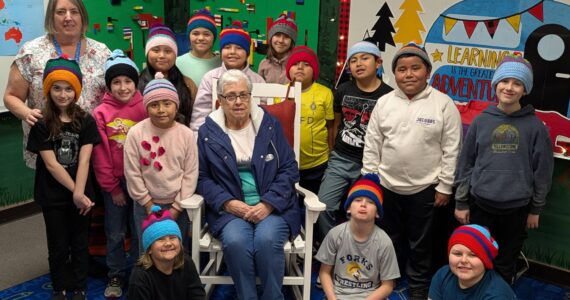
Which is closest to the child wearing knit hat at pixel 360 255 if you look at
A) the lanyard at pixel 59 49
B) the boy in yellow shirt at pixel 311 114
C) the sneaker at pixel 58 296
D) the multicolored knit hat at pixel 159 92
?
the boy in yellow shirt at pixel 311 114

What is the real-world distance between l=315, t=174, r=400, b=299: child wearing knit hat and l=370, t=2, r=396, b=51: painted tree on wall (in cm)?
135

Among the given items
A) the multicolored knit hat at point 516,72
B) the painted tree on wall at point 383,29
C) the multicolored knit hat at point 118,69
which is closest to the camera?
the multicolored knit hat at point 516,72

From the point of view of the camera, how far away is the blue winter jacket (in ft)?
8.59

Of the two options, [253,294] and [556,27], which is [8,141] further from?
[556,27]

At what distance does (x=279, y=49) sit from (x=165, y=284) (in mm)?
1679

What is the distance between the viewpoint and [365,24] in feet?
11.9

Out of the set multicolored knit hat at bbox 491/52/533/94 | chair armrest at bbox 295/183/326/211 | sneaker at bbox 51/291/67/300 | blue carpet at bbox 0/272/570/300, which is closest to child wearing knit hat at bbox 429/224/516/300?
chair armrest at bbox 295/183/326/211

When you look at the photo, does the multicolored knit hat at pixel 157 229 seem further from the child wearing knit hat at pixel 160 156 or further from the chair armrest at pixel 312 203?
the chair armrest at pixel 312 203

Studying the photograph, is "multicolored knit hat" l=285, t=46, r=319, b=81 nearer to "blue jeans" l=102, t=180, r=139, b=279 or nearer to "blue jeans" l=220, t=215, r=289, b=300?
"blue jeans" l=220, t=215, r=289, b=300

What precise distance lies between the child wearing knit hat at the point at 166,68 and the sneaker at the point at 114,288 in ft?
3.06

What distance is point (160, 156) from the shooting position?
2623 millimetres

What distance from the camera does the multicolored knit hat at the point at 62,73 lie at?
2486mm

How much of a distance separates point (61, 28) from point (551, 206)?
287 cm

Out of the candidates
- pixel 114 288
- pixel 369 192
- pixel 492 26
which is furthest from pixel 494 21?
pixel 114 288
